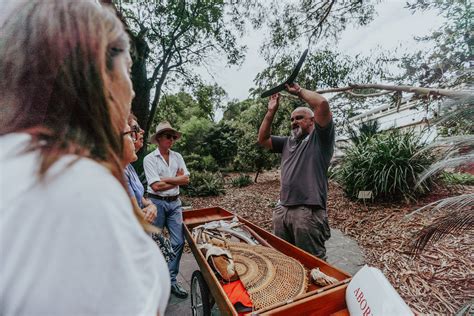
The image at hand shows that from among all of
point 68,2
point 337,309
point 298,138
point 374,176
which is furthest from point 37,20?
point 374,176

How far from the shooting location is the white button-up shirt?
316cm

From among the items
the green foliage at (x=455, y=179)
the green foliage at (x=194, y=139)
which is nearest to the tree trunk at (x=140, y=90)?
the green foliage at (x=455, y=179)

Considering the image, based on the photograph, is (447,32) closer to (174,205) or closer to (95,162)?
(174,205)

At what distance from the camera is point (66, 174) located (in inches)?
14.5

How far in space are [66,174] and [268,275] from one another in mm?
1644

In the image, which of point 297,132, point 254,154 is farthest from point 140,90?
point 254,154

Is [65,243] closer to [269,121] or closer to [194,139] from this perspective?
[269,121]

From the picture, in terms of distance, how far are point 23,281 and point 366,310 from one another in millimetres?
1412

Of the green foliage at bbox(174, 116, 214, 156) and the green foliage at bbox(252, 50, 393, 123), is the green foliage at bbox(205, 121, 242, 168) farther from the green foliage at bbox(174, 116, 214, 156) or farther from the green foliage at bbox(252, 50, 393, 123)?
the green foliage at bbox(252, 50, 393, 123)

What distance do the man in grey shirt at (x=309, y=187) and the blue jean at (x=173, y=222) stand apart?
118cm

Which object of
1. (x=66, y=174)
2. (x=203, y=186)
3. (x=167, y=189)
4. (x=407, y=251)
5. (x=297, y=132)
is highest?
(x=297, y=132)

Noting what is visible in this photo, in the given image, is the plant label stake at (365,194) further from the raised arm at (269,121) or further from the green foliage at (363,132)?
the raised arm at (269,121)

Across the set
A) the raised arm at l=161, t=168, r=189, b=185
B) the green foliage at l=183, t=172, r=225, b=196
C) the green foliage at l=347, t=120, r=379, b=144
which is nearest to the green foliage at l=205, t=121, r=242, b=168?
the green foliage at l=183, t=172, r=225, b=196

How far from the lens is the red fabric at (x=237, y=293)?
1.51m
